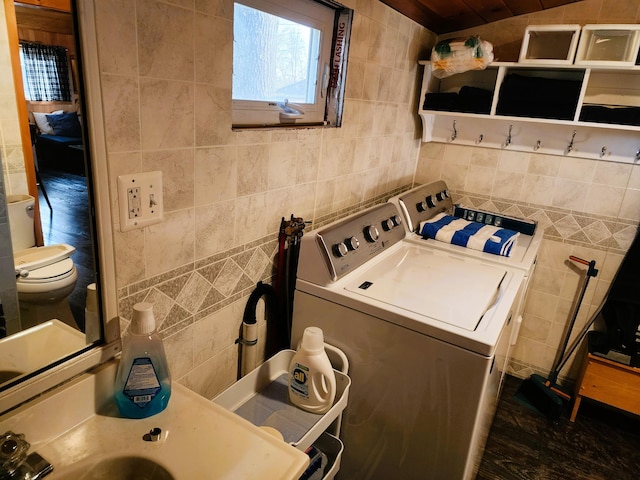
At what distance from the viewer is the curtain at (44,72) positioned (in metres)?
0.83

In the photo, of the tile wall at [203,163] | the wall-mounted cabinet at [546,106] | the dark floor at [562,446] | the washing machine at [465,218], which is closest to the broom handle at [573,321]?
the dark floor at [562,446]

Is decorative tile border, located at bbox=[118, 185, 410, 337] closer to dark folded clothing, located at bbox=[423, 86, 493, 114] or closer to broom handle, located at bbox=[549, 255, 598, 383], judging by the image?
dark folded clothing, located at bbox=[423, 86, 493, 114]

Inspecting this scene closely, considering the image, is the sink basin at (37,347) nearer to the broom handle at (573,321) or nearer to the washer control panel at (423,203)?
the washer control panel at (423,203)

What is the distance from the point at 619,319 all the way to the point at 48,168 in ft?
8.34

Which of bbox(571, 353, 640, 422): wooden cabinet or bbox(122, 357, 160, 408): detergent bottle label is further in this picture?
bbox(571, 353, 640, 422): wooden cabinet

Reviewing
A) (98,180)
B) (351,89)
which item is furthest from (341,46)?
(98,180)

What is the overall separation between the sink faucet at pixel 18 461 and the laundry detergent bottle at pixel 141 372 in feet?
0.60

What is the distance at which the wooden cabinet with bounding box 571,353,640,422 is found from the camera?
2.18 meters

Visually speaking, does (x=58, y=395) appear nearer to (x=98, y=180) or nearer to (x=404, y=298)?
(x=98, y=180)

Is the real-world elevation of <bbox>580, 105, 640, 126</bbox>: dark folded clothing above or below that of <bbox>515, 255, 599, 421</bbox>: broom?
above

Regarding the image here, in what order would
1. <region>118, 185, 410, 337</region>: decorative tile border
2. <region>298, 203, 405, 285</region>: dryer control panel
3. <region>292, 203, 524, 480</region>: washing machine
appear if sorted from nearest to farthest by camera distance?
1. <region>118, 185, 410, 337</region>: decorative tile border
2. <region>292, 203, 524, 480</region>: washing machine
3. <region>298, 203, 405, 285</region>: dryer control panel

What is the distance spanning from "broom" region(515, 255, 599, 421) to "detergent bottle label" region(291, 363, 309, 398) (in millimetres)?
1685

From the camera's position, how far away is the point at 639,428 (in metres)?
2.34

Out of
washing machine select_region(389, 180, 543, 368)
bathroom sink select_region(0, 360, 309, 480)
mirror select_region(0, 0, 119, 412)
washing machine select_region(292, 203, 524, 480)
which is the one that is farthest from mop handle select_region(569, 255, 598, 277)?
mirror select_region(0, 0, 119, 412)
